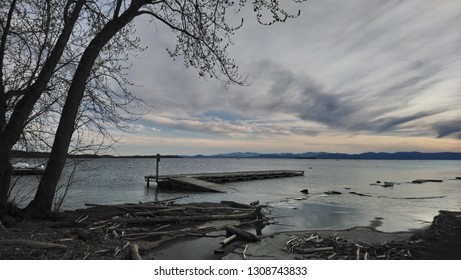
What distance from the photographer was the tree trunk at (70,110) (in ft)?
38.4

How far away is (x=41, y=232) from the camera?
31.2 feet

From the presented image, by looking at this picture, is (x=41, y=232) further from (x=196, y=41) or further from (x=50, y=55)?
(x=196, y=41)

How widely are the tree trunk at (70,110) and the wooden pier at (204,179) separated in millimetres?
23805

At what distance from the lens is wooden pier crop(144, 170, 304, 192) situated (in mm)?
37500

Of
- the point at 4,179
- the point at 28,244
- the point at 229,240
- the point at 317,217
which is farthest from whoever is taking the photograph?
the point at 317,217

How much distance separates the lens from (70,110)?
11.8 meters

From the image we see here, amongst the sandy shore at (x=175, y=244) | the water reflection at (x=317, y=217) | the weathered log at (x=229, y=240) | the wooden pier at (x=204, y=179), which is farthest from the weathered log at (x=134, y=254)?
the wooden pier at (x=204, y=179)

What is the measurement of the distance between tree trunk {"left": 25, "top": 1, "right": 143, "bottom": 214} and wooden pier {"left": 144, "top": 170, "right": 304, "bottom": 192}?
23.8 metres

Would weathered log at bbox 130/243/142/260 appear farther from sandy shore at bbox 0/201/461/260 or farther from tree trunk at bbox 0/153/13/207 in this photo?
tree trunk at bbox 0/153/13/207

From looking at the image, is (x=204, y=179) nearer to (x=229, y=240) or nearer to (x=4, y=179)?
(x=229, y=240)

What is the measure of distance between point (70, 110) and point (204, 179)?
36.3m

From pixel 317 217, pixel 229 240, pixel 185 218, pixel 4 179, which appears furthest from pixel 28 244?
pixel 317 217
